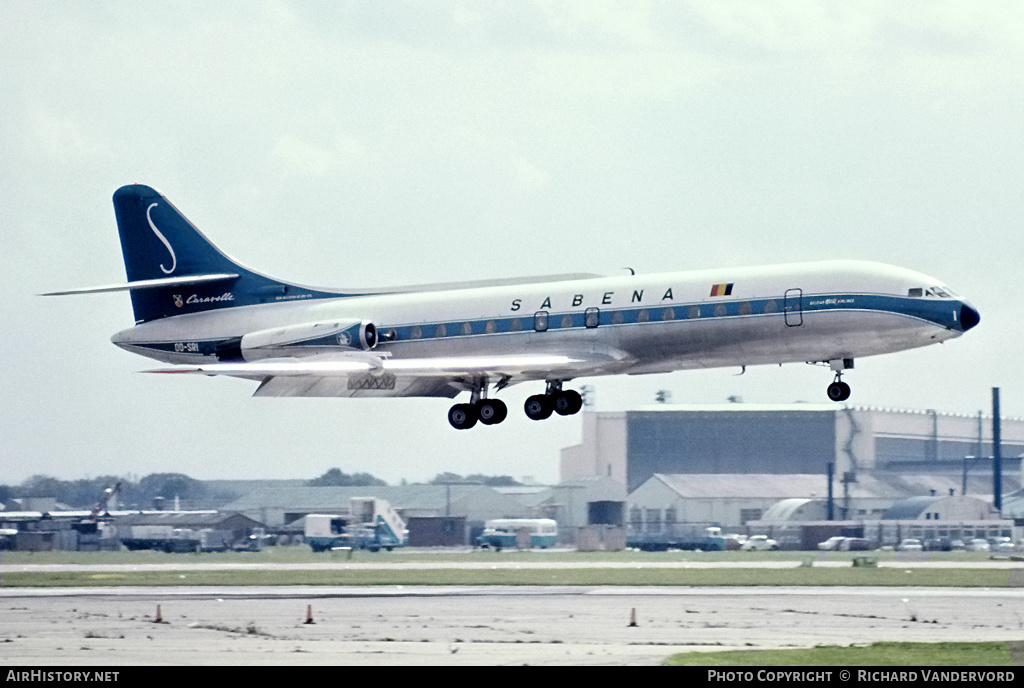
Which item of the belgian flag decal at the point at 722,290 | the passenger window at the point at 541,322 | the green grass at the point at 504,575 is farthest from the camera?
the green grass at the point at 504,575

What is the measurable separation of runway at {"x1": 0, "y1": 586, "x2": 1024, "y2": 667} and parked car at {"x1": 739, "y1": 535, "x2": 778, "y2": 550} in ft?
162

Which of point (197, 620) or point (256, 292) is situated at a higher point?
point (256, 292)

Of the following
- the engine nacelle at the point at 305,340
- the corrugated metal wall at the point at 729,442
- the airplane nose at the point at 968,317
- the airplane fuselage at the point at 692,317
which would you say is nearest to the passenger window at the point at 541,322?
the airplane fuselage at the point at 692,317

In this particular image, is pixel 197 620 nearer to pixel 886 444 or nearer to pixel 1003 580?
pixel 1003 580

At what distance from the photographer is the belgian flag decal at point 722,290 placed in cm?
4100

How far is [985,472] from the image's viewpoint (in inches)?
6280

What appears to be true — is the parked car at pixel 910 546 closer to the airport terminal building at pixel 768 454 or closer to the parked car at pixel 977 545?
the parked car at pixel 977 545

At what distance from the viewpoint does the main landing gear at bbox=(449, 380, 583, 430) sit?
4469 centimetres

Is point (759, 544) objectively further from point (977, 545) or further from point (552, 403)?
point (552, 403)

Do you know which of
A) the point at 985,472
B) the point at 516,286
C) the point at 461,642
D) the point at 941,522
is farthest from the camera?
the point at 985,472

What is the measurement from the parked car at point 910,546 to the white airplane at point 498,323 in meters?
61.8

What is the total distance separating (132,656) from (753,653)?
15737mm

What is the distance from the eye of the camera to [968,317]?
40.0 metres
